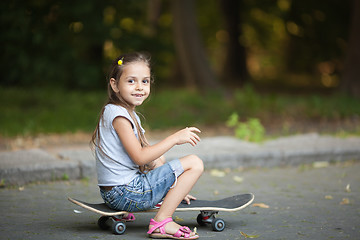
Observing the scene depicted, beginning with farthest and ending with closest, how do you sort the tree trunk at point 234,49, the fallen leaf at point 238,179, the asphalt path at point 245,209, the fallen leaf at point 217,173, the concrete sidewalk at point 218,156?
the tree trunk at point 234,49 < the fallen leaf at point 217,173 < the fallen leaf at point 238,179 < the concrete sidewalk at point 218,156 < the asphalt path at point 245,209

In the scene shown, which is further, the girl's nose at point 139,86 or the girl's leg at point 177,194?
the girl's nose at point 139,86

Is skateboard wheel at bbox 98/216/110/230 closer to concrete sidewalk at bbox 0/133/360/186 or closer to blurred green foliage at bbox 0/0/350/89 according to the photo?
concrete sidewalk at bbox 0/133/360/186

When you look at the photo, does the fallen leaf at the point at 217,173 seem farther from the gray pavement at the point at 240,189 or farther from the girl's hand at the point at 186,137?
the girl's hand at the point at 186,137

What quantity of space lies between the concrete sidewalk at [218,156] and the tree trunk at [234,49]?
14075 mm

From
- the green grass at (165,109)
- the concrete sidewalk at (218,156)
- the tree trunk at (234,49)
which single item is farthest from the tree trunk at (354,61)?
the tree trunk at (234,49)

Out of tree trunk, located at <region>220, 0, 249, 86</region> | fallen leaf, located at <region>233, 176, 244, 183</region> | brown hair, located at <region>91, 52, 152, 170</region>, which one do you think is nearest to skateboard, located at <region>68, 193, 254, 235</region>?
brown hair, located at <region>91, 52, 152, 170</region>

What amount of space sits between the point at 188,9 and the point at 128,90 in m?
10.5

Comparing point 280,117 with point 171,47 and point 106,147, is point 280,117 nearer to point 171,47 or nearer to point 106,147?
point 171,47

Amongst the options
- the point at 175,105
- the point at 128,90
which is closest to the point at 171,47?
the point at 175,105

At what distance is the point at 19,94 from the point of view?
43.1ft

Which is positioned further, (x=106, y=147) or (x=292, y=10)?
(x=292, y=10)

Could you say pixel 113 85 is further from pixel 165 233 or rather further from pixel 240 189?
pixel 240 189

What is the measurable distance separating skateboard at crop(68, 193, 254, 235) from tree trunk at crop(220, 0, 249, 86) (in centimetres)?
1773

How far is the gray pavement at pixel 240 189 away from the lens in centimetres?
413
